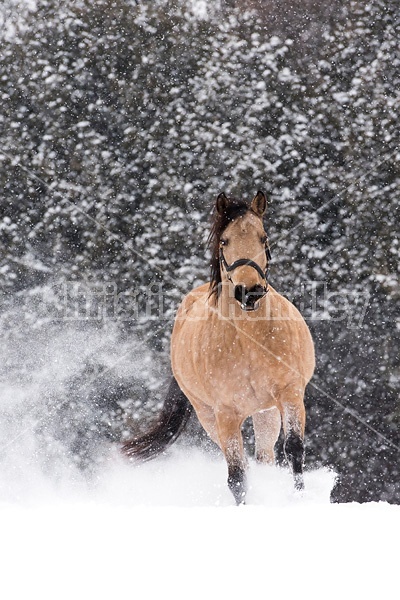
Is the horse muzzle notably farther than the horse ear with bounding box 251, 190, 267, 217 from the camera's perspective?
No

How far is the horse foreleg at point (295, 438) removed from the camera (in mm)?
3902

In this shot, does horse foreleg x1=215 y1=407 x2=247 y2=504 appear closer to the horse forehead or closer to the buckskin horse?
the buckskin horse

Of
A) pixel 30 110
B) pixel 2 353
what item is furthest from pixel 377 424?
pixel 30 110

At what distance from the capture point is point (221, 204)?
378 cm

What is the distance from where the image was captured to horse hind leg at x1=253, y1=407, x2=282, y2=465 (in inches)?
184

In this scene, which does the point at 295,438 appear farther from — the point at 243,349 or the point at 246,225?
the point at 246,225

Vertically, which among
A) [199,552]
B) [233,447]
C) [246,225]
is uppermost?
[246,225]

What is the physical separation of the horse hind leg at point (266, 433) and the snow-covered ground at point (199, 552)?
4.72 feet

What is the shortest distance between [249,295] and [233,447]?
982 millimetres

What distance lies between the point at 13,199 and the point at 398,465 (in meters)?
5.73

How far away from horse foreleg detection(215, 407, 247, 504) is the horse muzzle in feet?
2.52

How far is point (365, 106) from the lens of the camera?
8.88 metres

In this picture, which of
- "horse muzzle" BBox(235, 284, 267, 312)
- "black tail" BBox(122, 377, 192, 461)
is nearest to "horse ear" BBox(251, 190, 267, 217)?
"horse muzzle" BBox(235, 284, 267, 312)

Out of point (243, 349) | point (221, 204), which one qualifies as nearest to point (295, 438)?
point (243, 349)
